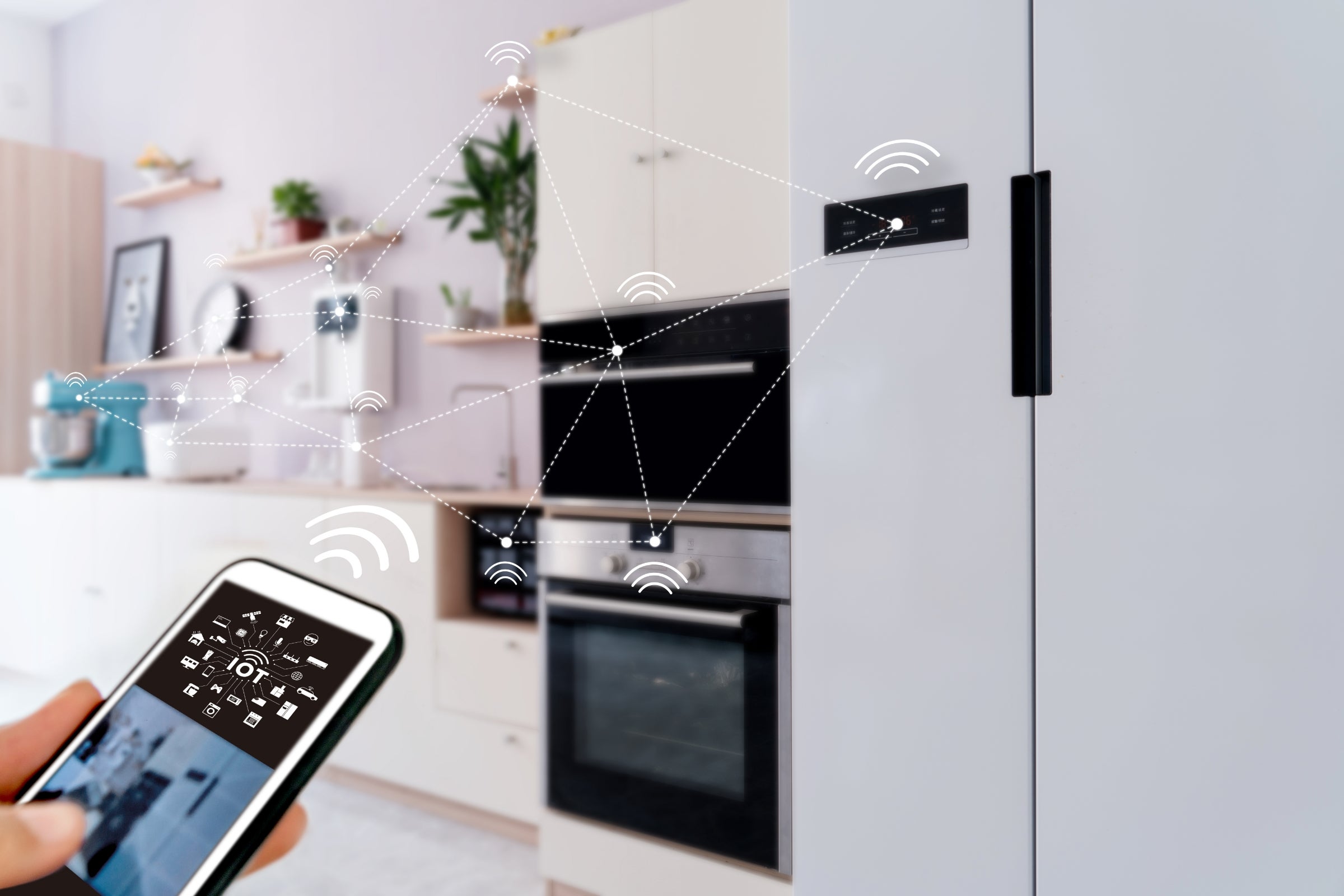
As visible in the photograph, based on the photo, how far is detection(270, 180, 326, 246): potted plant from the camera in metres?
3.24

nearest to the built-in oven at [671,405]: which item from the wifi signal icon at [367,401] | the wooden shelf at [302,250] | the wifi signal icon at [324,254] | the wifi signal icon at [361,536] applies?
the wifi signal icon at [361,536]

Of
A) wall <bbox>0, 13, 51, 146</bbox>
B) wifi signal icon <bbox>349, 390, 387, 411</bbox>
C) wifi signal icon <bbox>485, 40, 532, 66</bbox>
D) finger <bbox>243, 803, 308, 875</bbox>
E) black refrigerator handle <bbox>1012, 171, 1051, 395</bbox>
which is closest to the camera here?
finger <bbox>243, 803, 308, 875</bbox>

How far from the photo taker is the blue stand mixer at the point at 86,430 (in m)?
3.63

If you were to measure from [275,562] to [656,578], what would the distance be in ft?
2.22

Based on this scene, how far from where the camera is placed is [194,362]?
3.75 metres

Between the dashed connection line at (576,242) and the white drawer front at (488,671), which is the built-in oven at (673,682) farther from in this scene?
the dashed connection line at (576,242)

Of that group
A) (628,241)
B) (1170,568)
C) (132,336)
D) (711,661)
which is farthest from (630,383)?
(132,336)

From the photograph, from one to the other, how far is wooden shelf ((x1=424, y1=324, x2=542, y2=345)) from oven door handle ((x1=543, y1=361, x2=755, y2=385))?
2.02ft

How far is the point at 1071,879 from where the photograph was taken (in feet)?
4.03

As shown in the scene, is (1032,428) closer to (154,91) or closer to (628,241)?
(628,241)

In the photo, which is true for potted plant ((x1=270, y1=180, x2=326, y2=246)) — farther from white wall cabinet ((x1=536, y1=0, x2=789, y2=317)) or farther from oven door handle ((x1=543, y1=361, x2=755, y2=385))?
oven door handle ((x1=543, y1=361, x2=755, y2=385))

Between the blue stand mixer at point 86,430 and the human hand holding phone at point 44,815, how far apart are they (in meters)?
3.21

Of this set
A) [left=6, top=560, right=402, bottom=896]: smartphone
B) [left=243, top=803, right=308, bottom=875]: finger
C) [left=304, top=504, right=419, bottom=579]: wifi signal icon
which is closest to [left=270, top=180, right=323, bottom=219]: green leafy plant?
[left=304, top=504, right=419, bottom=579]: wifi signal icon

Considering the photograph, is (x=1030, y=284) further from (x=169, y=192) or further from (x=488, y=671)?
(x=169, y=192)
